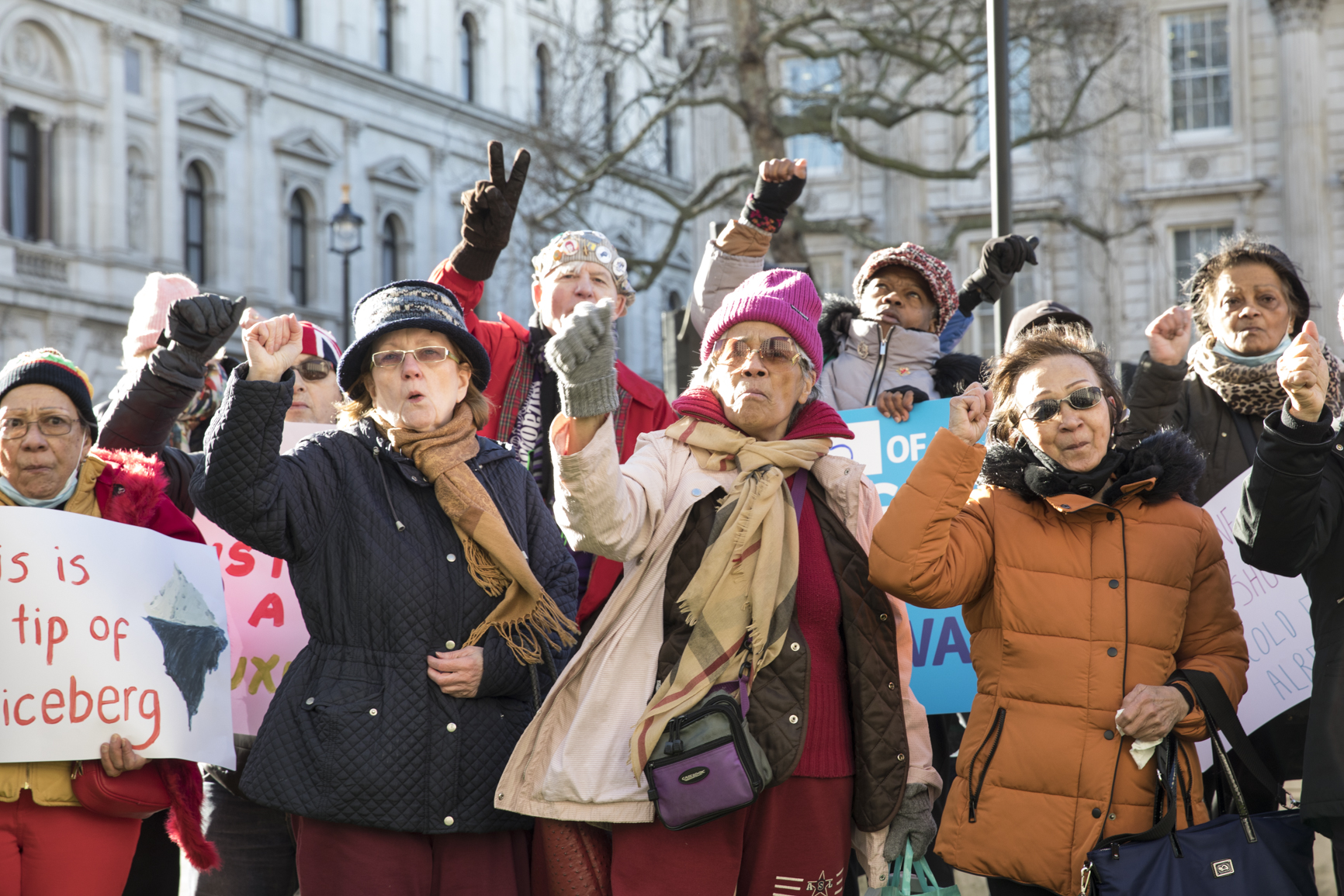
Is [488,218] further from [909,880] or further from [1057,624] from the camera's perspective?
[909,880]

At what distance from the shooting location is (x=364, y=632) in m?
3.44

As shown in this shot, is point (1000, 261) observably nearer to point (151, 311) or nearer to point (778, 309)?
point (778, 309)

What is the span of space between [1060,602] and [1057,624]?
6 cm

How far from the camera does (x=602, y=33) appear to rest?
59.3 ft

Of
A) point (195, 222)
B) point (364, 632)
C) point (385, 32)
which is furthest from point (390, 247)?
point (364, 632)

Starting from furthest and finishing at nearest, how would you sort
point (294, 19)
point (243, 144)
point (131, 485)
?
point (294, 19) → point (243, 144) → point (131, 485)

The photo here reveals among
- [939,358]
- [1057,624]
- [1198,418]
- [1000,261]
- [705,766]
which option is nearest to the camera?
[705,766]

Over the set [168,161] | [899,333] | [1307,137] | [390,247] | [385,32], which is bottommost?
[899,333]

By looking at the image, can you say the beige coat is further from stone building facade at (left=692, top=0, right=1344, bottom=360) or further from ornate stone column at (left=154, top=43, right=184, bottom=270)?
ornate stone column at (left=154, top=43, right=184, bottom=270)

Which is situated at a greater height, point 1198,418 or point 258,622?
point 1198,418

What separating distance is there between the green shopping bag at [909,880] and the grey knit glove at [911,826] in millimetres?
21

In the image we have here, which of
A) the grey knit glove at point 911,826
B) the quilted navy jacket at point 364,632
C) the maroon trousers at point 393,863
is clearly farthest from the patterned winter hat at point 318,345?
the grey knit glove at point 911,826

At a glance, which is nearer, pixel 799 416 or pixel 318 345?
pixel 799 416

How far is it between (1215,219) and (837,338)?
1067 inches
